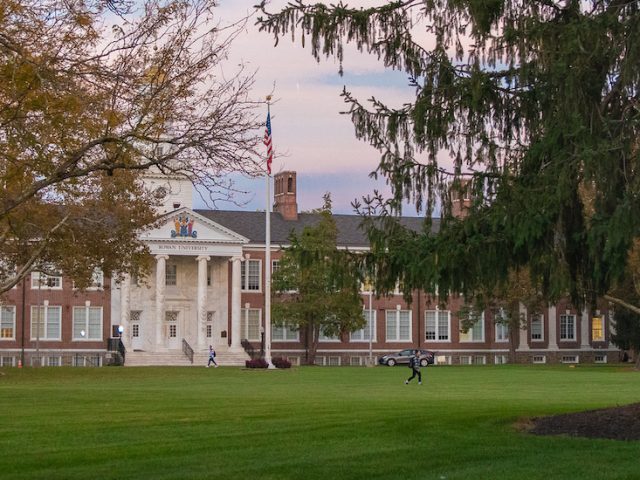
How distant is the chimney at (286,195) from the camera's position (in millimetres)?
91500

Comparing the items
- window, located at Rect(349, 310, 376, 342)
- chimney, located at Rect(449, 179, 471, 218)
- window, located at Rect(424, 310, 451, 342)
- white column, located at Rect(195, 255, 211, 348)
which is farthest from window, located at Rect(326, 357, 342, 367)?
chimney, located at Rect(449, 179, 471, 218)

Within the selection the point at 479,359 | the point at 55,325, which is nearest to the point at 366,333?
the point at 479,359

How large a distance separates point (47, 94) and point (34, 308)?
64.0m

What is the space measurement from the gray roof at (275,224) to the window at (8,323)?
15.2 m

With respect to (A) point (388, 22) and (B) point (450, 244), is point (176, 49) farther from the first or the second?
(B) point (450, 244)

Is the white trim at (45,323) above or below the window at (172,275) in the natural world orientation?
below

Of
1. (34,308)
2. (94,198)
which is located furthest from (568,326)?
(94,198)

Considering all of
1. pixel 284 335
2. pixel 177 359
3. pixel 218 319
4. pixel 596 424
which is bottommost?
pixel 177 359

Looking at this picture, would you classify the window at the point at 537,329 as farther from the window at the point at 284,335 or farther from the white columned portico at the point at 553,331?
the window at the point at 284,335

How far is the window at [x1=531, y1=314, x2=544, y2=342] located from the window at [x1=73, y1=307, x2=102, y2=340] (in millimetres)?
35095

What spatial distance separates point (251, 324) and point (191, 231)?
9.46 metres

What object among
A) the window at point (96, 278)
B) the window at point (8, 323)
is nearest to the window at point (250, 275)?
the window at point (96, 278)

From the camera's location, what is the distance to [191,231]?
7988cm

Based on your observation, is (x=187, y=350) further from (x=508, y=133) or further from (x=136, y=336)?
(x=508, y=133)
